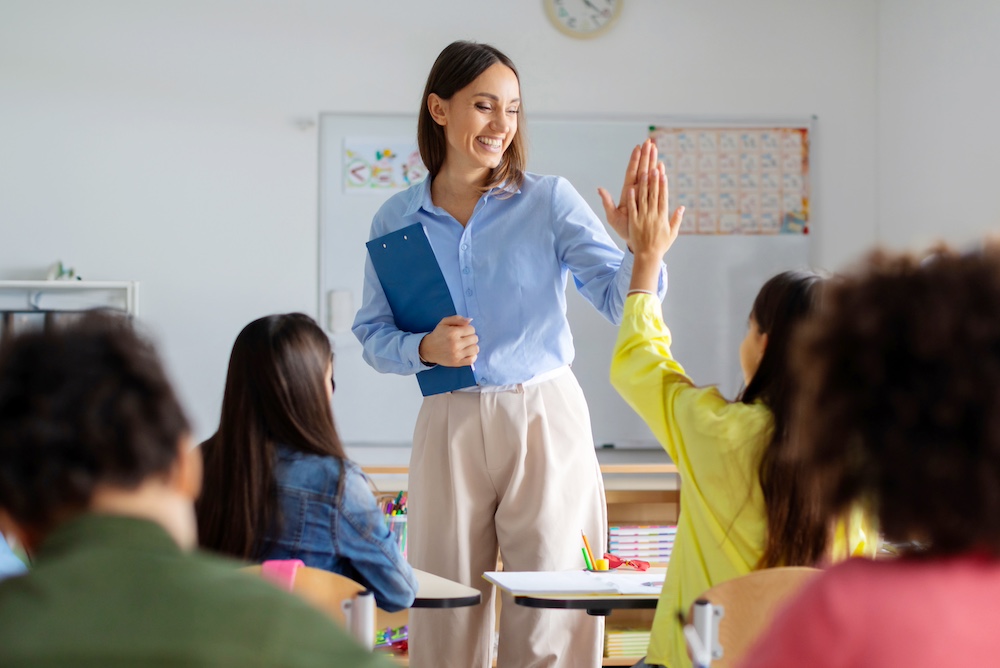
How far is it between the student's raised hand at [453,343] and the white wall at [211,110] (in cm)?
226

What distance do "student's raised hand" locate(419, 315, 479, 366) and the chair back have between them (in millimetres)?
941

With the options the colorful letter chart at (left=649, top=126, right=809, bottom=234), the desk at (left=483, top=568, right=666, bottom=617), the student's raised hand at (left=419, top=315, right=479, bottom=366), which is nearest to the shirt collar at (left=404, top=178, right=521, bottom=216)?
the student's raised hand at (left=419, top=315, right=479, bottom=366)

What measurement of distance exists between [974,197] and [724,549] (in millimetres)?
2758

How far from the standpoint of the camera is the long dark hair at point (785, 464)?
4.93 ft

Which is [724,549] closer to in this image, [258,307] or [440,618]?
[440,618]

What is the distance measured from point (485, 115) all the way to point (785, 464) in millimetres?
1108

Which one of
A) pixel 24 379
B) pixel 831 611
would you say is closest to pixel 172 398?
pixel 24 379

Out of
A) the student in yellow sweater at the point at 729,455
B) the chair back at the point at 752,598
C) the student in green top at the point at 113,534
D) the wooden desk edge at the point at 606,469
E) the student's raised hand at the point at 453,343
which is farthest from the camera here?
the wooden desk edge at the point at 606,469

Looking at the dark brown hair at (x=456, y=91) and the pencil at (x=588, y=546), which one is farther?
the dark brown hair at (x=456, y=91)

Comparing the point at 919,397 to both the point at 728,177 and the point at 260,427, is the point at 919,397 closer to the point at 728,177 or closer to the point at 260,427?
the point at 260,427

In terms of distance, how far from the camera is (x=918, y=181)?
423cm

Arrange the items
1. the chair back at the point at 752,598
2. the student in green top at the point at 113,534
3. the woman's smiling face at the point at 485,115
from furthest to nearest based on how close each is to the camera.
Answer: the woman's smiling face at the point at 485,115 < the chair back at the point at 752,598 < the student in green top at the point at 113,534

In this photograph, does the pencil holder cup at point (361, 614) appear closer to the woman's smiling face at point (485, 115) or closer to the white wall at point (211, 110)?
the woman's smiling face at point (485, 115)

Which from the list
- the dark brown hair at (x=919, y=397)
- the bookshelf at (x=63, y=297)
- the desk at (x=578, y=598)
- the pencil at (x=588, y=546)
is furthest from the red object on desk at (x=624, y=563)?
the bookshelf at (x=63, y=297)
